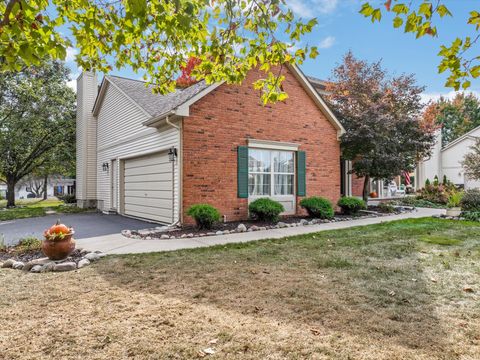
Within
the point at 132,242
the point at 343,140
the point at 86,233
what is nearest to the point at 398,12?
the point at 132,242

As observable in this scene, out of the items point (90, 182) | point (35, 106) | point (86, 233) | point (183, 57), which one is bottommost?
point (86, 233)

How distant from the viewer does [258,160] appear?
10930 millimetres

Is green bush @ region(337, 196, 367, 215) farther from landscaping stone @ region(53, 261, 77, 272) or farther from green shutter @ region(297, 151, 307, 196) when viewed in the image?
landscaping stone @ region(53, 261, 77, 272)

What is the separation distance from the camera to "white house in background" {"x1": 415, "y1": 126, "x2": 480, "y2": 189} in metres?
24.0

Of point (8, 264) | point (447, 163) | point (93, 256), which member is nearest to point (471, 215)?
point (93, 256)

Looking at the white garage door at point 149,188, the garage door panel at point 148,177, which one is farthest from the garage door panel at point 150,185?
the garage door panel at point 148,177

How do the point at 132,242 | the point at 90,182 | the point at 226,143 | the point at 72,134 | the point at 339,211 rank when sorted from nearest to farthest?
the point at 132,242
the point at 226,143
the point at 339,211
the point at 90,182
the point at 72,134

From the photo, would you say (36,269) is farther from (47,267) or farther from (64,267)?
(64,267)

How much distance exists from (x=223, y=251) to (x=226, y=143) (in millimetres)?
4524

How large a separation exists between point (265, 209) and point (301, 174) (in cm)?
268

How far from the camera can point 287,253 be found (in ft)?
20.4

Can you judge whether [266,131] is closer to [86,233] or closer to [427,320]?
[86,233]

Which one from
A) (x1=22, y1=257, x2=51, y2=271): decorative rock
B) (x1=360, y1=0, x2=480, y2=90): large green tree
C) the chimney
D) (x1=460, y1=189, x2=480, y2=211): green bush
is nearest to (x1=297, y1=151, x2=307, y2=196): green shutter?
(x1=460, y1=189, x2=480, y2=211): green bush

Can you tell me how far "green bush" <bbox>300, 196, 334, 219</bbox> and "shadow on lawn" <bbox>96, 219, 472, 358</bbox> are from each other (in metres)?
3.78
